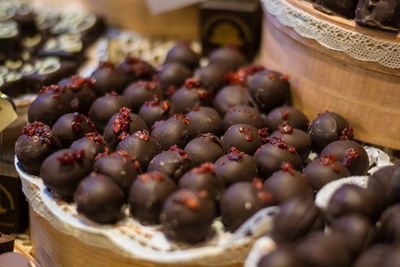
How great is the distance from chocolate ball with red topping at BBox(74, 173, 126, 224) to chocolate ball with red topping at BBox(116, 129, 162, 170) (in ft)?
0.54

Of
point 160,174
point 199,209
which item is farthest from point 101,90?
point 199,209

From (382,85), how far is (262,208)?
63cm

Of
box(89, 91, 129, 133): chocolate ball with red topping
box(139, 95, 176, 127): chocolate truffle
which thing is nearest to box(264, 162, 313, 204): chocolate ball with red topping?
box(139, 95, 176, 127): chocolate truffle

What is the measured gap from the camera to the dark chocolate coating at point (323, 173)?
1.34 m

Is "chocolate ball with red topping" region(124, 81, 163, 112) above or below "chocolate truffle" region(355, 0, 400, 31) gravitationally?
below

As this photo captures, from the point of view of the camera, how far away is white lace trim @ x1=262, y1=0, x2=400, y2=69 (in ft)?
4.66

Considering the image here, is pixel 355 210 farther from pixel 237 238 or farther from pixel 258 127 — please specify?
pixel 258 127

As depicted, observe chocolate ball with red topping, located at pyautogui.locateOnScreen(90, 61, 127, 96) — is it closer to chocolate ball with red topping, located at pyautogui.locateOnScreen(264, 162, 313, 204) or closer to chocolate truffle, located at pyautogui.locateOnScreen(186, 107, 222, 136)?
chocolate truffle, located at pyautogui.locateOnScreen(186, 107, 222, 136)

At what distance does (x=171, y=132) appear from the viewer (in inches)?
58.7

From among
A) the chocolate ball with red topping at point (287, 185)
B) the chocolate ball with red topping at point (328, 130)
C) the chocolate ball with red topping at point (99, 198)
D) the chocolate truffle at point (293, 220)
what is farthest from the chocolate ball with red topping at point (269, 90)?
the chocolate ball with red topping at point (99, 198)

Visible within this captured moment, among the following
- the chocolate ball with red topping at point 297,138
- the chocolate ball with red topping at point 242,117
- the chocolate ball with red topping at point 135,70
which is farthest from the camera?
the chocolate ball with red topping at point 135,70

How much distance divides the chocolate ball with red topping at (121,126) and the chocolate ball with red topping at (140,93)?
0.16 meters

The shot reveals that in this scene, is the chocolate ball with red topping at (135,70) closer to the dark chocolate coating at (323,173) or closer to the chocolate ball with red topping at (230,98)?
the chocolate ball with red topping at (230,98)

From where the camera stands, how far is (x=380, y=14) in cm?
137
